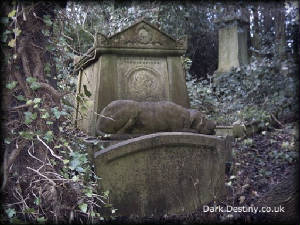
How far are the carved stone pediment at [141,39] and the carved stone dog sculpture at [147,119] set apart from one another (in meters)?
0.74

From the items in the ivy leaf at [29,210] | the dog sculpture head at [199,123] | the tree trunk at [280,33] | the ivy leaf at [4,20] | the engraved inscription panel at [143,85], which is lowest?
the ivy leaf at [29,210]

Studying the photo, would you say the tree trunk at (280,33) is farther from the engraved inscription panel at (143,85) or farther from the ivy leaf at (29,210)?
the ivy leaf at (29,210)

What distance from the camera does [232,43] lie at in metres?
10.5

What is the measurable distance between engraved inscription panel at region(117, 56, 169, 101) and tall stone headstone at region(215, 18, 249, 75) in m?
6.35

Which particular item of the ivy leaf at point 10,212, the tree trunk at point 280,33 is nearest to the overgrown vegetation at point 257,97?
the tree trunk at point 280,33

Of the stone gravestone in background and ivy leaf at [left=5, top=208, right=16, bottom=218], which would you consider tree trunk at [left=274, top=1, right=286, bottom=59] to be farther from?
ivy leaf at [left=5, top=208, right=16, bottom=218]

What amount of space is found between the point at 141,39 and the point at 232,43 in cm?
708

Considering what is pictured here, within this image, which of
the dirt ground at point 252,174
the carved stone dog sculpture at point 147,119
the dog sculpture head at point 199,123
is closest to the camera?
the dirt ground at point 252,174

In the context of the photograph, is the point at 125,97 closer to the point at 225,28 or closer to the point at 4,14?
the point at 4,14

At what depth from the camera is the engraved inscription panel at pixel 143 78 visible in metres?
4.06

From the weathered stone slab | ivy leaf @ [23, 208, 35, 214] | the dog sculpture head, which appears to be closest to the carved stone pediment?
the dog sculpture head

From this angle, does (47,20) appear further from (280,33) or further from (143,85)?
(280,33)

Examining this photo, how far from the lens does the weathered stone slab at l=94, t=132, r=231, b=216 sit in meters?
3.20

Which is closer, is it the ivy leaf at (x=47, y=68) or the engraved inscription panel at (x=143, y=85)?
the ivy leaf at (x=47, y=68)
